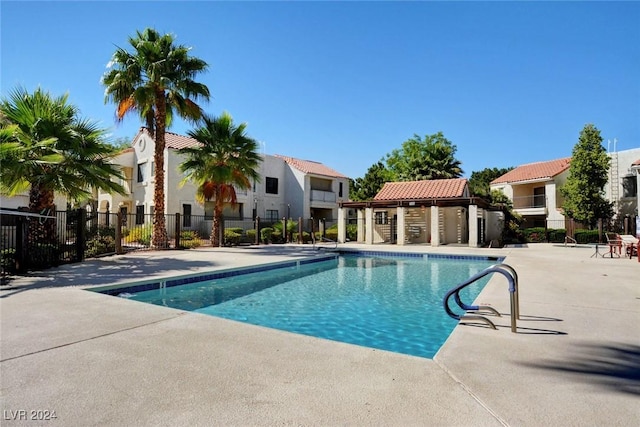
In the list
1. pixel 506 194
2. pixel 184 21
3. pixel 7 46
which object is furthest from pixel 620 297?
pixel 506 194

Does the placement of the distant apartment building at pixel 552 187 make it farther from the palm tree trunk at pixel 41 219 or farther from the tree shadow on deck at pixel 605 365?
the palm tree trunk at pixel 41 219

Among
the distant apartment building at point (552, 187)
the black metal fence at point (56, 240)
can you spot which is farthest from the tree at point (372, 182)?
the black metal fence at point (56, 240)

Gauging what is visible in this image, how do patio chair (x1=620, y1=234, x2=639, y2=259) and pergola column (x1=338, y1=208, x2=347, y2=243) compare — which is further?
pergola column (x1=338, y1=208, x2=347, y2=243)

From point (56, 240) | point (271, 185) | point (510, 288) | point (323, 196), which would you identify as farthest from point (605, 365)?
point (323, 196)

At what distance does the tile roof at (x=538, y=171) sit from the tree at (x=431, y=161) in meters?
4.77

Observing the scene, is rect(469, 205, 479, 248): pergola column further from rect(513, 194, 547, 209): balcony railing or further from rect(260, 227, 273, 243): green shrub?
rect(513, 194, 547, 209): balcony railing

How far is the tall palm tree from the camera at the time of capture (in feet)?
50.9

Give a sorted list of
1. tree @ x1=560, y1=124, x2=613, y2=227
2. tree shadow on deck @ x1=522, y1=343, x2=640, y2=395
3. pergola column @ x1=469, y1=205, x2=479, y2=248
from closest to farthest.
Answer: tree shadow on deck @ x1=522, y1=343, x2=640, y2=395
pergola column @ x1=469, y1=205, x2=479, y2=248
tree @ x1=560, y1=124, x2=613, y2=227

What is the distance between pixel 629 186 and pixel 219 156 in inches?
1120

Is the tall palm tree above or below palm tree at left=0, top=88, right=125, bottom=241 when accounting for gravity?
above

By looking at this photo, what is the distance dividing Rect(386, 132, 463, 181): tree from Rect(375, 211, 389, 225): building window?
9.56m

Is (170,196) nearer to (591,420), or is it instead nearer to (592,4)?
(592,4)

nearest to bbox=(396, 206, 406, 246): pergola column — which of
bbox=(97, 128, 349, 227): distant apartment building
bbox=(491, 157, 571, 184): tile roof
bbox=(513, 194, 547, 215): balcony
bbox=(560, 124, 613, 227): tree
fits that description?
bbox=(97, 128, 349, 227): distant apartment building

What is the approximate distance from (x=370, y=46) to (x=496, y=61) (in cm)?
522
